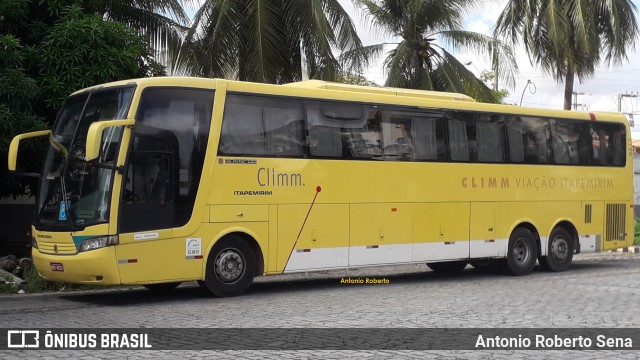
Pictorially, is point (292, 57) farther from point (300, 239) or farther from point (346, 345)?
point (346, 345)

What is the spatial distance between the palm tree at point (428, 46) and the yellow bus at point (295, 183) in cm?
711

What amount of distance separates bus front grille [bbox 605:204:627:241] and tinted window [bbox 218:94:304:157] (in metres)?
8.98

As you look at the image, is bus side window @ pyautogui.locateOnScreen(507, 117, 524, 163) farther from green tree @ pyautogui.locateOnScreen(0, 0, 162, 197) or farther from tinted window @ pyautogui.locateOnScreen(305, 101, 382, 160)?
green tree @ pyautogui.locateOnScreen(0, 0, 162, 197)

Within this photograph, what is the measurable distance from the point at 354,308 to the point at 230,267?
2430 millimetres

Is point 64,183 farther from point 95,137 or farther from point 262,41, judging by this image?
point 262,41

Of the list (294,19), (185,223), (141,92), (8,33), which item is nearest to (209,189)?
(185,223)

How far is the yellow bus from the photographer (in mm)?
12547

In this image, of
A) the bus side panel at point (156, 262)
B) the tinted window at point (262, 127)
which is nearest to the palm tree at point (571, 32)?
the tinted window at point (262, 127)

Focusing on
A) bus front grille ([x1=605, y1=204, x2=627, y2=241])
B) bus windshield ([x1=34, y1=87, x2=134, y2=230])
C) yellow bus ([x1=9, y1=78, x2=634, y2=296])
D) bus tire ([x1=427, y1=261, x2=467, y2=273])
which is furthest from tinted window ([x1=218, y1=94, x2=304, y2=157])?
bus front grille ([x1=605, y1=204, x2=627, y2=241])

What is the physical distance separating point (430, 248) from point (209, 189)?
502cm

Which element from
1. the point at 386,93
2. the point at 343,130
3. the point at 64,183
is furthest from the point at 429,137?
the point at 64,183

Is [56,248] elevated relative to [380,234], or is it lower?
lower

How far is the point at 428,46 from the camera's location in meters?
27.0

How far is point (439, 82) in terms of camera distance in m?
26.6
